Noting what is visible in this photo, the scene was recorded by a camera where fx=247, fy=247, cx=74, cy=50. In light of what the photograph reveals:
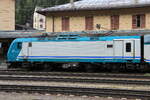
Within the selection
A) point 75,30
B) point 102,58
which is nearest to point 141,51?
point 102,58

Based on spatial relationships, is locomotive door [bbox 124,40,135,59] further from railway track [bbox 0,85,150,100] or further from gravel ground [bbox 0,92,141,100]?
gravel ground [bbox 0,92,141,100]

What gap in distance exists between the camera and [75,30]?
92.8ft

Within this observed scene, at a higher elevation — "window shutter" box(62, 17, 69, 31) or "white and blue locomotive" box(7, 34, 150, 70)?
"window shutter" box(62, 17, 69, 31)

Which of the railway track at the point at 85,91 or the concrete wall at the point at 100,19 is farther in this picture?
the concrete wall at the point at 100,19

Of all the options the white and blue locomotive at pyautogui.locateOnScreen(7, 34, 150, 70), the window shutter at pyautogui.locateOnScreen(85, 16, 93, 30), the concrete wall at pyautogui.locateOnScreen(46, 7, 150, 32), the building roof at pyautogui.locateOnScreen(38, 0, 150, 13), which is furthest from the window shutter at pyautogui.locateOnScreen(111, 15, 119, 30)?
the white and blue locomotive at pyautogui.locateOnScreen(7, 34, 150, 70)

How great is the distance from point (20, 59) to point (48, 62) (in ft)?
8.08

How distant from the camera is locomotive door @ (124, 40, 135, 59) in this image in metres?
18.5

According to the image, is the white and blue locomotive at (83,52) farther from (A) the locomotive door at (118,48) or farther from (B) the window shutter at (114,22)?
(B) the window shutter at (114,22)

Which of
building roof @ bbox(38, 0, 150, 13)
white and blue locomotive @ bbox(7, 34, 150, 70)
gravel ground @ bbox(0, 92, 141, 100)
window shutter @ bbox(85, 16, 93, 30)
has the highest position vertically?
building roof @ bbox(38, 0, 150, 13)

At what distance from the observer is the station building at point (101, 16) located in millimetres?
25750

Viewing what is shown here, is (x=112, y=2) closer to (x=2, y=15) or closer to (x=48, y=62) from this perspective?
(x=48, y=62)

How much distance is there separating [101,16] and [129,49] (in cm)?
940

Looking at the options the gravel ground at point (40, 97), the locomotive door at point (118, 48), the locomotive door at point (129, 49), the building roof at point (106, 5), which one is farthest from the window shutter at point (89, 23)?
the gravel ground at point (40, 97)

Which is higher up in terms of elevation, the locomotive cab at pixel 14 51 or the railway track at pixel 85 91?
the locomotive cab at pixel 14 51
